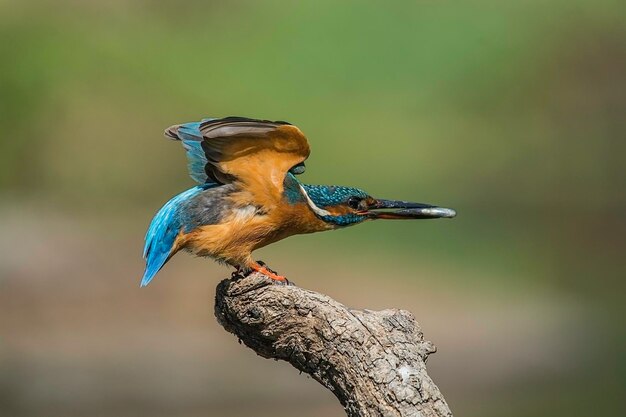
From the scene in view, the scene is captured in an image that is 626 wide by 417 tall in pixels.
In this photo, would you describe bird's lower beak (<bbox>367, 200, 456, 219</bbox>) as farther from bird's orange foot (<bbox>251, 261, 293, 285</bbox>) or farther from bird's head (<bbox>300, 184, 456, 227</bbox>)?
bird's orange foot (<bbox>251, 261, 293, 285</bbox>)

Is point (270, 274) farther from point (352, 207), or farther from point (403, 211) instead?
point (403, 211)

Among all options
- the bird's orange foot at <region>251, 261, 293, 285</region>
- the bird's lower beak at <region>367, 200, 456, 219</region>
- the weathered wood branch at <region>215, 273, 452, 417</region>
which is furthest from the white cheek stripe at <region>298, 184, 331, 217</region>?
the weathered wood branch at <region>215, 273, 452, 417</region>

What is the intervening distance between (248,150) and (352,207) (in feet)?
1.39

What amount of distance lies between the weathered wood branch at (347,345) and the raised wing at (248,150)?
541 millimetres

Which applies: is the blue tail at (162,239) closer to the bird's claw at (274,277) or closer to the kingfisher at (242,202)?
the kingfisher at (242,202)

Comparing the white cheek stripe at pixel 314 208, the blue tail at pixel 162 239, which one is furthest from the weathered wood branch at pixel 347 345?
the white cheek stripe at pixel 314 208

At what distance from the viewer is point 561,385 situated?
880cm

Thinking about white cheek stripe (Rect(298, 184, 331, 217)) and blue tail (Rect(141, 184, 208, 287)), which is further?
white cheek stripe (Rect(298, 184, 331, 217))

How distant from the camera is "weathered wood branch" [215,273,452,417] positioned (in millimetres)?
3768

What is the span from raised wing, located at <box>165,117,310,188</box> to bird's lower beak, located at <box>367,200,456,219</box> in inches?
11.6

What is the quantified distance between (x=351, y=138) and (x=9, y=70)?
2.54 metres

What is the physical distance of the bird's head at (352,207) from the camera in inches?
185

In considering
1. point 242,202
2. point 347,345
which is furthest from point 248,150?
point 347,345

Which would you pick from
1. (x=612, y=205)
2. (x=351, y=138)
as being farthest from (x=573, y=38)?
(x=351, y=138)
